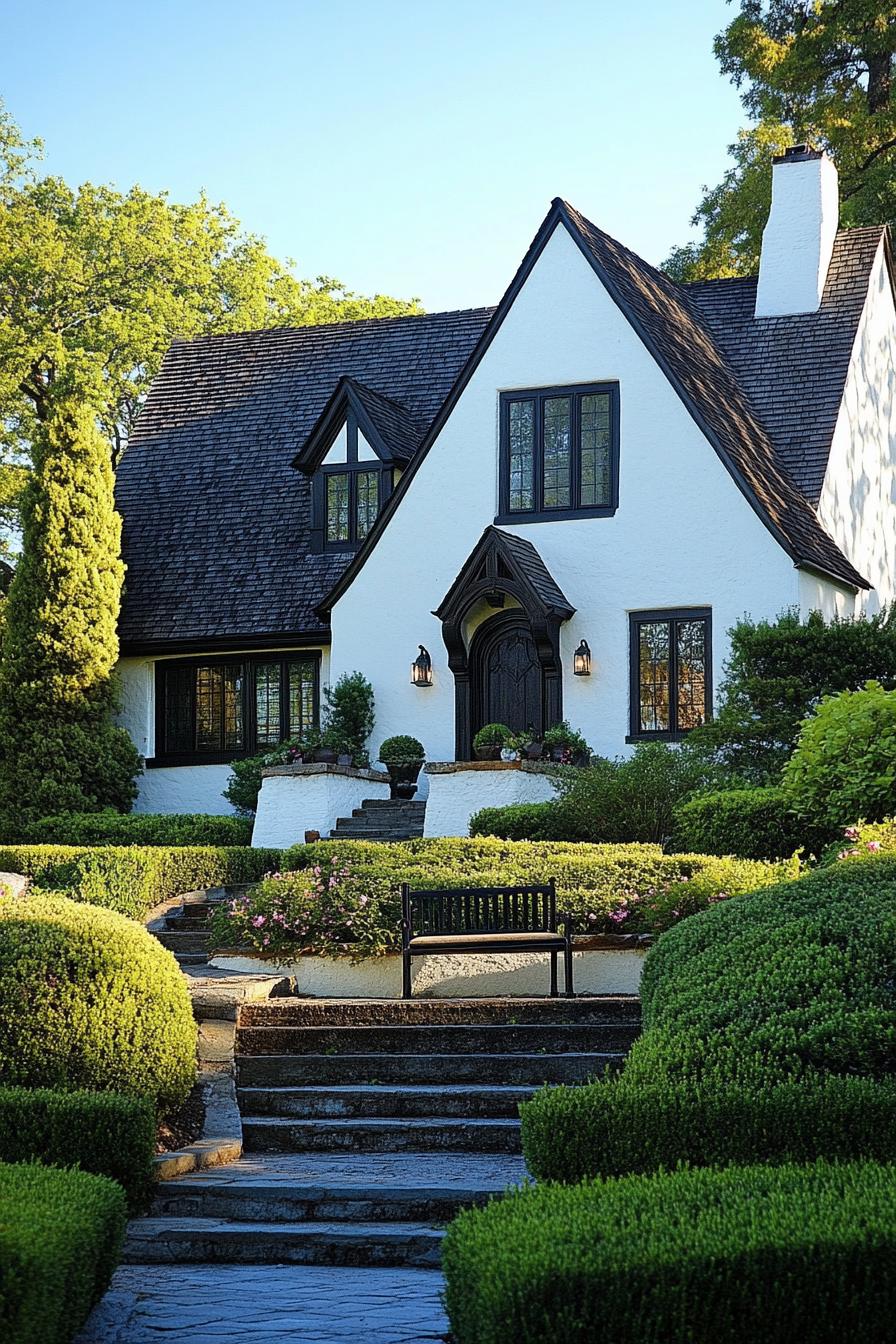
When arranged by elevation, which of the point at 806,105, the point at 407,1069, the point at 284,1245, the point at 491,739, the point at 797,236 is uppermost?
the point at 806,105

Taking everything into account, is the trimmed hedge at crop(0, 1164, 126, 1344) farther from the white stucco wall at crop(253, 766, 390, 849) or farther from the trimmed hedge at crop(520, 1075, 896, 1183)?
the white stucco wall at crop(253, 766, 390, 849)

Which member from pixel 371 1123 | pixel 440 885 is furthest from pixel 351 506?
pixel 371 1123

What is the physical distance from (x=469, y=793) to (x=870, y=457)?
9805 millimetres

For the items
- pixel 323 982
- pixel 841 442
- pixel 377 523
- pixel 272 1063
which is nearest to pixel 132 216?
pixel 377 523

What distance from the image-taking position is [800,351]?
25.8 meters

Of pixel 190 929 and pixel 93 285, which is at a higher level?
pixel 93 285

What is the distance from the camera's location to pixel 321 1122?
10.7 meters

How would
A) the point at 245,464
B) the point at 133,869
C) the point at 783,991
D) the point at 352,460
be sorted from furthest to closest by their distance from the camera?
the point at 245,464
the point at 352,460
the point at 133,869
the point at 783,991

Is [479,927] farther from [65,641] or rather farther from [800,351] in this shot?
[800,351]

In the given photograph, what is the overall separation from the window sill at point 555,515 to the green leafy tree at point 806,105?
1184 centimetres

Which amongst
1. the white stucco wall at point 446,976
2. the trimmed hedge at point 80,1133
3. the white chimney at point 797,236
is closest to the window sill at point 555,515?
the white chimney at point 797,236

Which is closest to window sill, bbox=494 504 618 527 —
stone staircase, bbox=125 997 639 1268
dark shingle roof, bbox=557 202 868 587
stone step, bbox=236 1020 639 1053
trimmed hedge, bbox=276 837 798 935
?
dark shingle roof, bbox=557 202 868 587

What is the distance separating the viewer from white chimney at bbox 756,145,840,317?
86.8 ft

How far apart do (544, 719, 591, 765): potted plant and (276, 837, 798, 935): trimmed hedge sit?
4703 millimetres
